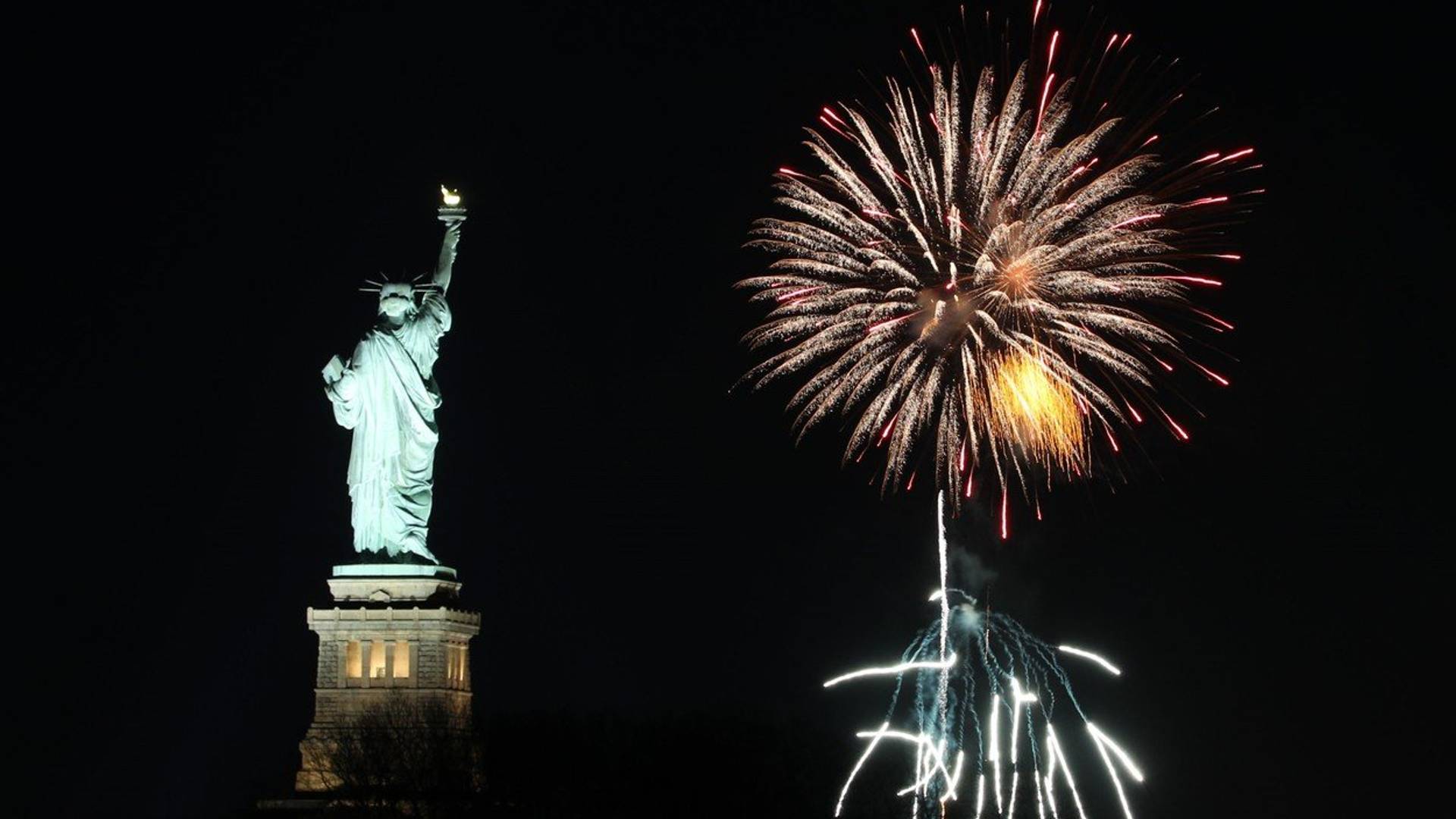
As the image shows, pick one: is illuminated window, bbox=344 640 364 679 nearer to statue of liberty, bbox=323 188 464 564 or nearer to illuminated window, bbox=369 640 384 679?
illuminated window, bbox=369 640 384 679

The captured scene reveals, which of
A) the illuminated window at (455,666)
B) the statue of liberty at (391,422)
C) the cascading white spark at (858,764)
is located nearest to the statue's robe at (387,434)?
the statue of liberty at (391,422)

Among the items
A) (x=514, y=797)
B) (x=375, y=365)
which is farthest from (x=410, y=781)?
(x=375, y=365)

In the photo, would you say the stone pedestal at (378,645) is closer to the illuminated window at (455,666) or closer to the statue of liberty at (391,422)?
the illuminated window at (455,666)

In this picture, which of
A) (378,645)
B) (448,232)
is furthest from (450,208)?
(378,645)

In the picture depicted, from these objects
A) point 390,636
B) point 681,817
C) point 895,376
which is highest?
point 895,376

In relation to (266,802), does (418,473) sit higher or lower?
higher

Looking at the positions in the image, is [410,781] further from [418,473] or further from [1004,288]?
[1004,288]
